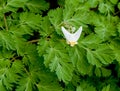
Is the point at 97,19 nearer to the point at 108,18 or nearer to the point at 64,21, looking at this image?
the point at 108,18

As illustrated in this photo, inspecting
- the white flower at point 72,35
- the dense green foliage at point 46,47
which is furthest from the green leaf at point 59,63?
the white flower at point 72,35

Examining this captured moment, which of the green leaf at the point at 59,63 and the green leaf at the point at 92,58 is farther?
the green leaf at the point at 92,58

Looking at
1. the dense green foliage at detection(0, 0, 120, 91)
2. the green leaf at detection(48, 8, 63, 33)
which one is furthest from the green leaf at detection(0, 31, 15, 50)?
the green leaf at detection(48, 8, 63, 33)

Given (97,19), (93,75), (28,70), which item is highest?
(97,19)

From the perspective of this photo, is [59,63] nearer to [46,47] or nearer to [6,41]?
[46,47]

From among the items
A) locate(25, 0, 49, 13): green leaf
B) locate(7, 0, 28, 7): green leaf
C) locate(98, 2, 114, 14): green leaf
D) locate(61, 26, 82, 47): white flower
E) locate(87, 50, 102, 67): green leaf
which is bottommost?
locate(87, 50, 102, 67): green leaf

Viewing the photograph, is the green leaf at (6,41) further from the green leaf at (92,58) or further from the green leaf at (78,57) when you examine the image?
the green leaf at (92,58)

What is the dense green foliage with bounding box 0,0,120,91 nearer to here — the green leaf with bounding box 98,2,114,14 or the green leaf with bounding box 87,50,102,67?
the green leaf with bounding box 87,50,102,67

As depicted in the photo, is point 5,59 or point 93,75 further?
point 93,75

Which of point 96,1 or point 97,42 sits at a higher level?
point 96,1

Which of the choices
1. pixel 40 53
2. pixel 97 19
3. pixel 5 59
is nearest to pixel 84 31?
pixel 97 19

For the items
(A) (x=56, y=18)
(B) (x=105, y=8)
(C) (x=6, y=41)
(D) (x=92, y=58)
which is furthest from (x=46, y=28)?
(B) (x=105, y=8)
